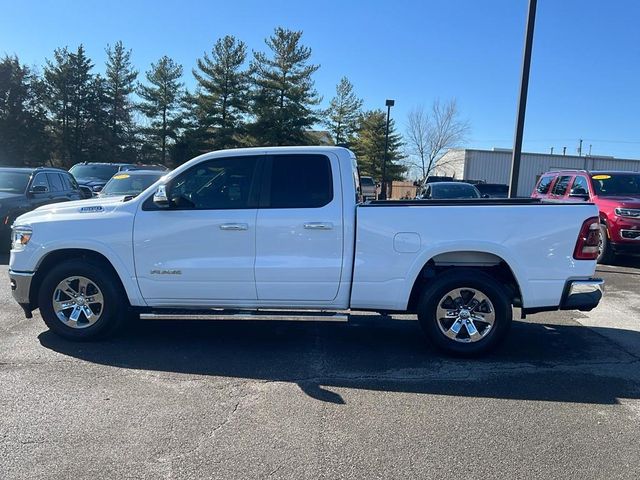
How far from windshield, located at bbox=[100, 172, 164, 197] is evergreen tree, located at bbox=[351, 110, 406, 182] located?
34428 millimetres

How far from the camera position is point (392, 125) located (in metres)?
48.4

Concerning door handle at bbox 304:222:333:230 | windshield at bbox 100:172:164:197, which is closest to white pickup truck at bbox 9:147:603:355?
door handle at bbox 304:222:333:230

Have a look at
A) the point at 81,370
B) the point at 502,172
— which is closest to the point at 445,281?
the point at 81,370

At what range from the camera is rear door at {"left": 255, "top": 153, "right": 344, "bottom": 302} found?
5117 millimetres

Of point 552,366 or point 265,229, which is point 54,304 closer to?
point 265,229

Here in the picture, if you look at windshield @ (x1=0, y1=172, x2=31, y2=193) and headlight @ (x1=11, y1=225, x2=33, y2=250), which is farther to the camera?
windshield @ (x1=0, y1=172, x2=31, y2=193)

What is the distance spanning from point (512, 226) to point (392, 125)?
44.9 metres

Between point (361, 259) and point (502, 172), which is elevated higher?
point (502, 172)

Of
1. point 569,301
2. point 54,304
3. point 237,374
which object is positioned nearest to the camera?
point 237,374

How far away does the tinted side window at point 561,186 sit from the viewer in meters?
12.5

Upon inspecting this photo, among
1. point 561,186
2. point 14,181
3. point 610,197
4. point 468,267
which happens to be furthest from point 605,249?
point 14,181

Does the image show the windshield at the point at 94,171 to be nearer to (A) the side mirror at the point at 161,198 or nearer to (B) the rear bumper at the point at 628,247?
(A) the side mirror at the point at 161,198

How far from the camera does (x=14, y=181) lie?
36.9 feet

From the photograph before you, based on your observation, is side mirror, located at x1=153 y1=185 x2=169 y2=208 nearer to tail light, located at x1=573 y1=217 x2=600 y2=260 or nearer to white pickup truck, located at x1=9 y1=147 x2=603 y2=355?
white pickup truck, located at x1=9 y1=147 x2=603 y2=355
